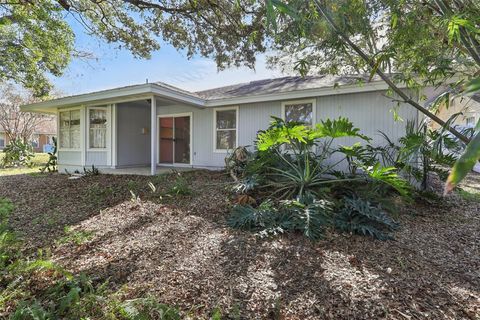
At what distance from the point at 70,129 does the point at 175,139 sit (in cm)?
371

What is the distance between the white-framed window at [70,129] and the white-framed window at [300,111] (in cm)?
721

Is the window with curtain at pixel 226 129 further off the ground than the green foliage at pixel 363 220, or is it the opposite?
the window with curtain at pixel 226 129

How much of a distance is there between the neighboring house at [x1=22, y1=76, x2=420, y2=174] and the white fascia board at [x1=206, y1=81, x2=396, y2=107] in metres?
0.02

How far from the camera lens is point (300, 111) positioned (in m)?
7.99

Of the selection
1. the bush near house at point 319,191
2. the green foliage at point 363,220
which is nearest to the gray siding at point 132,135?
the bush near house at point 319,191

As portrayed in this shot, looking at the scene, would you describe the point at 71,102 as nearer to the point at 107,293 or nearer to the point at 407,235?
the point at 107,293

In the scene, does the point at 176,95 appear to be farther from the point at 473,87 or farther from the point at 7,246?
the point at 473,87

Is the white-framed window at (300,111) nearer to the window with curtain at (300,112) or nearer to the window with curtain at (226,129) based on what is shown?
the window with curtain at (300,112)

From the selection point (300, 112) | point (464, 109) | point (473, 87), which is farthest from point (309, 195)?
point (300, 112)

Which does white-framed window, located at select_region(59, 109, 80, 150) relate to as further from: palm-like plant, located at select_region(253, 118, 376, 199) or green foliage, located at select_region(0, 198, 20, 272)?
palm-like plant, located at select_region(253, 118, 376, 199)

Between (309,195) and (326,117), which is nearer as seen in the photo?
(309,195)

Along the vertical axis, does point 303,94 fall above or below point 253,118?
above

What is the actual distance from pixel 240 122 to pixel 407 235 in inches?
233

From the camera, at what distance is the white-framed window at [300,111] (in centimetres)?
776
